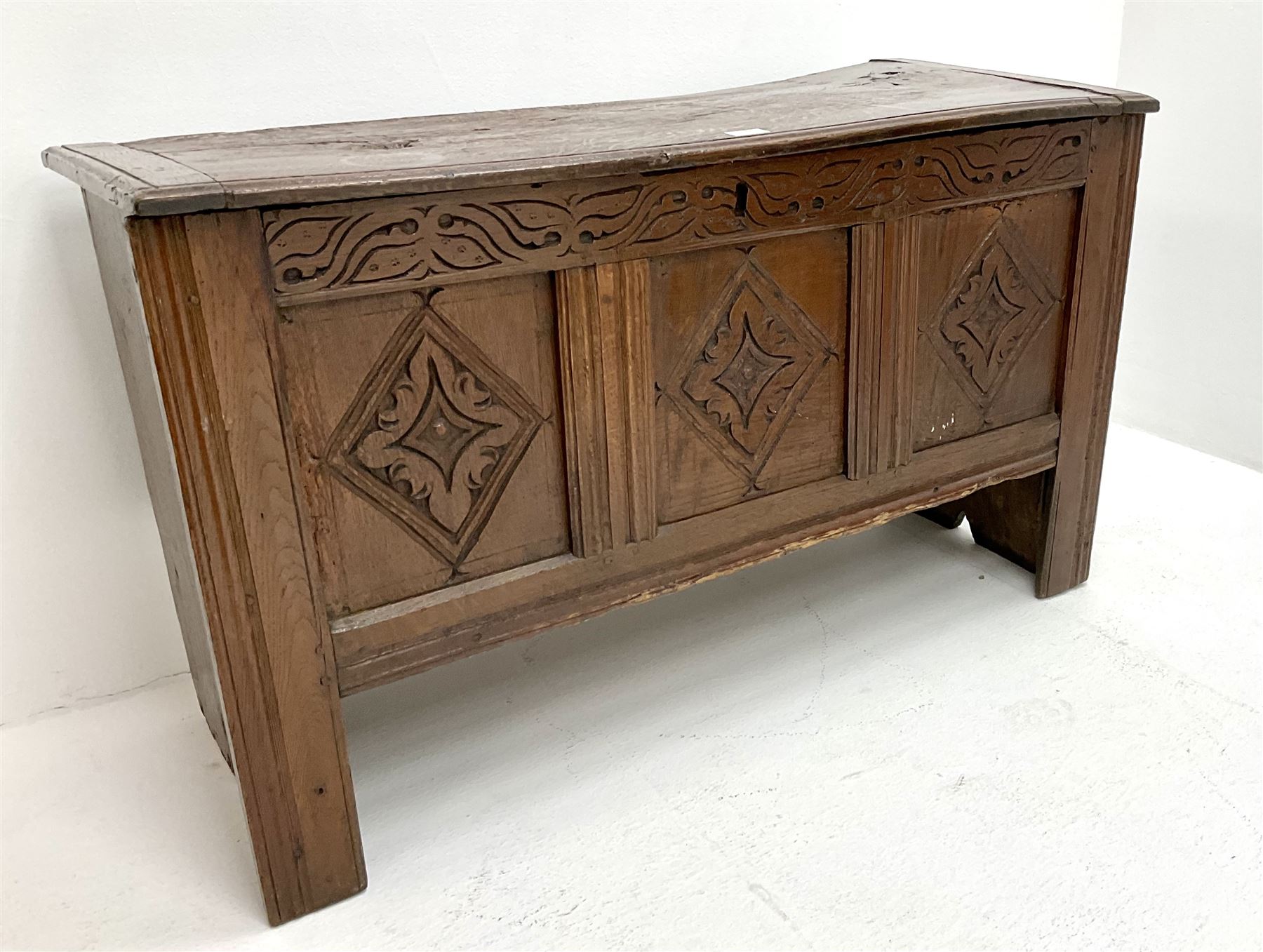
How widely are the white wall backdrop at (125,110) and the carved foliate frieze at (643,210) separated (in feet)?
2.39

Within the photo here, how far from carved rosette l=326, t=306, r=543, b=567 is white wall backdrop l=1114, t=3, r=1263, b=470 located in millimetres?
2040

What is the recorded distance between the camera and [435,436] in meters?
1.49

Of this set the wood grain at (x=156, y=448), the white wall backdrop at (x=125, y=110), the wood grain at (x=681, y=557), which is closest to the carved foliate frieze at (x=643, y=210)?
the wood grain at (x=156, y=448)

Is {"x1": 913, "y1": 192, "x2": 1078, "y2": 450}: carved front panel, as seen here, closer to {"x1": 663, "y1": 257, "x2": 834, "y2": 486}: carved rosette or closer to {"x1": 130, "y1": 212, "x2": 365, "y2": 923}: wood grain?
{"x1": 663, "y1": 257, "x2": 834, "y2": 486}: carved rosette

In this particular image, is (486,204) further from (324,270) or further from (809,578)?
(809,578)

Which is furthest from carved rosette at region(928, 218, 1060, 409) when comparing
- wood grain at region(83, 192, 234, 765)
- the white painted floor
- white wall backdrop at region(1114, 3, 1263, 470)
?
wood grain at region(83, 192, 234, 765)

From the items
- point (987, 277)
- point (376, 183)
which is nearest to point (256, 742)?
point (376, 183)

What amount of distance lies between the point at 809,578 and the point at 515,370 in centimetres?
105

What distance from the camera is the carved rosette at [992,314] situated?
1.91 meters

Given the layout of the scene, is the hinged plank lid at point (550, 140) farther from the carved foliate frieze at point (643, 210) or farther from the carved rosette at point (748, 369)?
the carved rosette at point (748, 369)

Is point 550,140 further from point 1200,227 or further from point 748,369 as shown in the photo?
point 1200,227

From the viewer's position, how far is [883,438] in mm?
Result: 1894

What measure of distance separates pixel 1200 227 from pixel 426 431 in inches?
92.4

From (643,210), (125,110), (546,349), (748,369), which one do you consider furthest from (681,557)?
(125,110)
